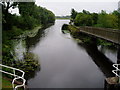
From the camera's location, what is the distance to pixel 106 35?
50.1ft

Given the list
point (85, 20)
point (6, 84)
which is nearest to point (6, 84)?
point (6, 84)

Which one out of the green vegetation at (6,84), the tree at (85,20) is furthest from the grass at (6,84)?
the tree at (85,20)

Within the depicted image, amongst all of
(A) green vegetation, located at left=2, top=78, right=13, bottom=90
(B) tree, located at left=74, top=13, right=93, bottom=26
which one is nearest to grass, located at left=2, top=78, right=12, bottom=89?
(A) green vegetation, located at left=2, top=78, right=13, bottom=90

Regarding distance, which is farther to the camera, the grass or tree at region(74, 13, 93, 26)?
tree at region(74, 13, 93, 26)

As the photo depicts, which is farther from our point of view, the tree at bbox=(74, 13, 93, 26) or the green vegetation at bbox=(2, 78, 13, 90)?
the tree at bbox=(74, 13, 93, 26)

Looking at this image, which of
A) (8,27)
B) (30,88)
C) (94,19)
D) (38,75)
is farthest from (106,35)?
(94,19)

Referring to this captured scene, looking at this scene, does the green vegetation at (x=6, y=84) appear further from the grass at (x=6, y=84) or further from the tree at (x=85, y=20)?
the tree at (x=85, y=20)

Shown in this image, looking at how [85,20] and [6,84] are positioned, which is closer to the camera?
[6,84]

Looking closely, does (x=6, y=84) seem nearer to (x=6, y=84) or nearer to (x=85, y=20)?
(x=6, y=84)

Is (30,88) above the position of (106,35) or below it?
below

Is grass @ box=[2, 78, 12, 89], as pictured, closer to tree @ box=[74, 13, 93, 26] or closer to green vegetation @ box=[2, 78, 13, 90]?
green vegetation @ box=[2, 78, 13, 90]

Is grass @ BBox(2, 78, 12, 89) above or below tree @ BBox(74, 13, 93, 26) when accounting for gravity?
below

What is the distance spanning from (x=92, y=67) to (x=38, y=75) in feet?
17.0

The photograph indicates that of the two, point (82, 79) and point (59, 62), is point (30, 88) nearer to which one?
point (82, 79)
